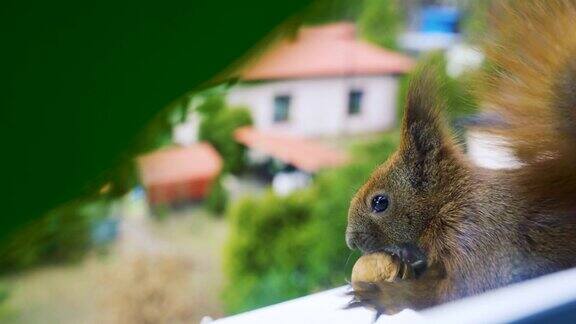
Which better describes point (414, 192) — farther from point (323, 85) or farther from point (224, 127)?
point (224, 127)

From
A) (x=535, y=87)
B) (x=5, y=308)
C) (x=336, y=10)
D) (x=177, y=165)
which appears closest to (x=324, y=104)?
(x=336, y=10)

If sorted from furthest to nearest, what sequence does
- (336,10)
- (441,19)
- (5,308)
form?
(441,19), (336,10), (5,308)

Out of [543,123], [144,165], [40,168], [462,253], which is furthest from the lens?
[543,123]

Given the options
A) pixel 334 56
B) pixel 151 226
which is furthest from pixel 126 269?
pixel 334 56

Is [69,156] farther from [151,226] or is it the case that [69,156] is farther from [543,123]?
[543,123]

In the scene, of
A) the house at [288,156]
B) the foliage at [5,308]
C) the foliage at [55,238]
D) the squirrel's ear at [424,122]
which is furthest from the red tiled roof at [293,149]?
the foliage at [5,308]
